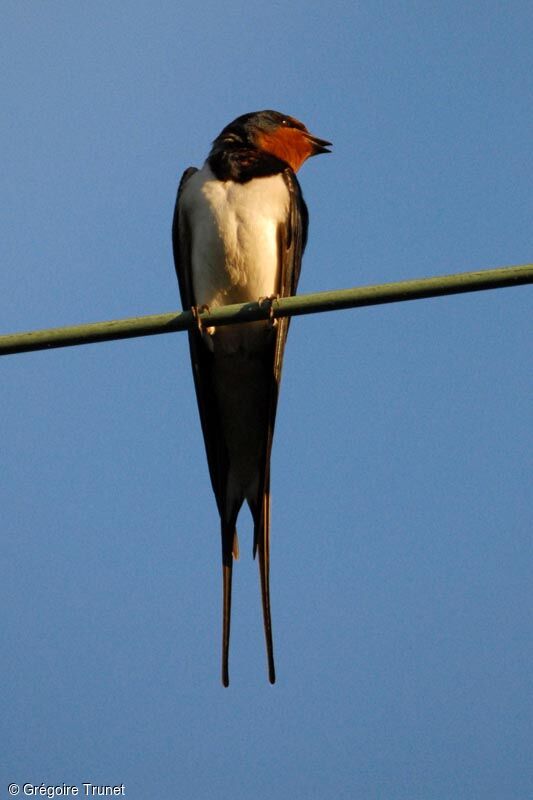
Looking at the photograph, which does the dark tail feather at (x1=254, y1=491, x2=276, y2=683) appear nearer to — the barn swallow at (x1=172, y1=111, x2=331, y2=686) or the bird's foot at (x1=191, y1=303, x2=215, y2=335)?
the barn swallow at (x1=172, y1=111, x2=331, y2=686)

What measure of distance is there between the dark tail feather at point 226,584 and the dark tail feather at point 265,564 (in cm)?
10

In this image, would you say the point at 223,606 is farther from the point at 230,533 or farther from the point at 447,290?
the point at 447,290

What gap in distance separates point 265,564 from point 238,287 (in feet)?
3.80

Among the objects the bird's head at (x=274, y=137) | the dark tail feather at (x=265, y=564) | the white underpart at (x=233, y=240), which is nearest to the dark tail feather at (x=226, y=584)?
the dark tail feather at (x=265, y=564)

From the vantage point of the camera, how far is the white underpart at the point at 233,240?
16.1ft

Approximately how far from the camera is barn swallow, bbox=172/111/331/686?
4.92 m

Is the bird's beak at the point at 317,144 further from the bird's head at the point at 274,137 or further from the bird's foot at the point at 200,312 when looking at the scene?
the bird's foot at the point at 200,312

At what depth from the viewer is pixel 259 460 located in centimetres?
521

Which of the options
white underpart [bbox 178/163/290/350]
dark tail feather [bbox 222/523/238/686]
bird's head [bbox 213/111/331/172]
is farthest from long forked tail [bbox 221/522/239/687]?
bird's head [bbox 213/111/331/172]

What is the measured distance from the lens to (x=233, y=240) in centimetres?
489

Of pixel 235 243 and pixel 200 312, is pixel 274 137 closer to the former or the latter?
pixel 235 243

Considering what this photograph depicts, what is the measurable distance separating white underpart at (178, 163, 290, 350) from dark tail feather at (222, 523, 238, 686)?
31.3 inches

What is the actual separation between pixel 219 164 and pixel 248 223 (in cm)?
40

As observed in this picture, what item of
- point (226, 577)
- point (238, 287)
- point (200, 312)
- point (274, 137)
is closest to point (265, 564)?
point (226, 577)
